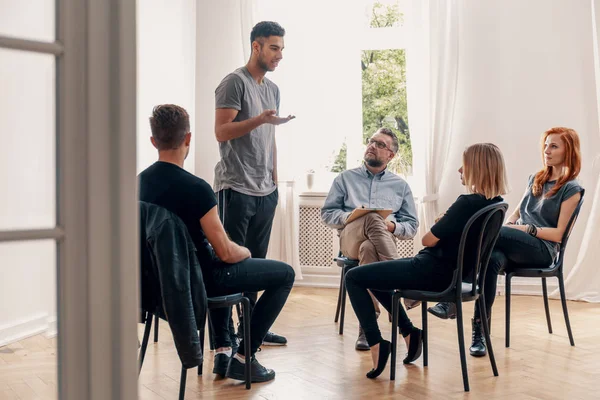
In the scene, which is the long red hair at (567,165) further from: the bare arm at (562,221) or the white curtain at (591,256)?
the white curtain at (591,256)

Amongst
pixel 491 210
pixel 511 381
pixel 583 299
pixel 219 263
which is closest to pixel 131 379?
pixel 219 263

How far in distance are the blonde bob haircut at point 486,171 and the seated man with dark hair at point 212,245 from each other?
3.07 ft

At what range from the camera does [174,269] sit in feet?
7.79

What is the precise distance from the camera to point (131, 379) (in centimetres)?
119

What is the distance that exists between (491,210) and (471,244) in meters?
0.18

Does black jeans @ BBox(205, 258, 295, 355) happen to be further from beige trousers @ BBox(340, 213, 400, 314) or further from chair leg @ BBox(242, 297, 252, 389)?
beige trousers @ BBox(340, 213, 400, 314)

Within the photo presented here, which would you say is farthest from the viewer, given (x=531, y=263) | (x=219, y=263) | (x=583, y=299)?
(x=583, y=299)

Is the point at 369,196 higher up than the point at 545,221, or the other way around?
the point at 369,196

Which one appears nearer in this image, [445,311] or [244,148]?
[445,311]

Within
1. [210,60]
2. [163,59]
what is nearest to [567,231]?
[163,59]

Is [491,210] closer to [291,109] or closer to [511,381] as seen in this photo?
[511,381]

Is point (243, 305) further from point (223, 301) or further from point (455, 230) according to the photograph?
point (455, 230)

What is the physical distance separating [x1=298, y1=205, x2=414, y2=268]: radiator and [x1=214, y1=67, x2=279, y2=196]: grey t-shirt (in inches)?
92.9

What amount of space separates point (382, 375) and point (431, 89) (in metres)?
3.15
